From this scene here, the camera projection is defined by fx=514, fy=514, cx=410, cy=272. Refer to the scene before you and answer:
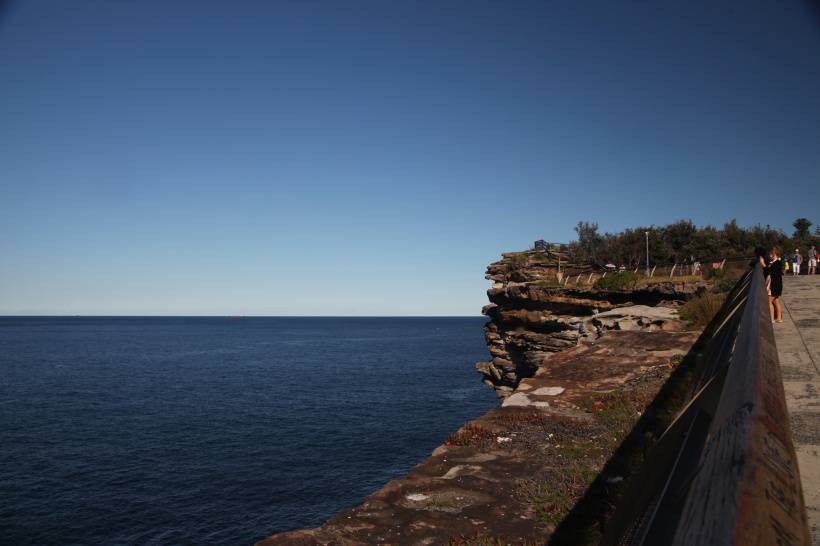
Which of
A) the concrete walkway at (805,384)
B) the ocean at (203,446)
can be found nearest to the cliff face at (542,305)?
the ocean at (203,446)

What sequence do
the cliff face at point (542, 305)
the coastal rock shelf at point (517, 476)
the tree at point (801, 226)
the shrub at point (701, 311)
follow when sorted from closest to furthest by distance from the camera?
the coastal rock shelf at point (517, 476)
the shrub at point (701, 311)
the cliff face at point (542, 305)
the tree at point (801, 226)

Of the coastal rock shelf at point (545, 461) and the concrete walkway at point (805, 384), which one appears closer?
the concrete walkway at point (805, 384)

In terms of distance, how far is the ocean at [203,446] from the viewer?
70.4 ft

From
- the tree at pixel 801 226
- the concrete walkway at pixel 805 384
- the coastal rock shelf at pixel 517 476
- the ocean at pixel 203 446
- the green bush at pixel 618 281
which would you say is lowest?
the ocean at pixel 203 446

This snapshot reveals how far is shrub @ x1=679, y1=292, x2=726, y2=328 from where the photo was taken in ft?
40.7

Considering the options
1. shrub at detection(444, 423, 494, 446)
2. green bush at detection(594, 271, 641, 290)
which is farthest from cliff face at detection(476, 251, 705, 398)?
shrub at detection(444, 423, 494, 446)

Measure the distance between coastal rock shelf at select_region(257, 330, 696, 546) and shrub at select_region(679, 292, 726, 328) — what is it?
5.96 meters

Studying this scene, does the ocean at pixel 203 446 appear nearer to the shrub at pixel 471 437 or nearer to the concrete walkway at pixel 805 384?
the shrub at pixel 471 437

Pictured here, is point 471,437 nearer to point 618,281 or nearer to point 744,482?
point 744,482

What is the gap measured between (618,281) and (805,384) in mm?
24638

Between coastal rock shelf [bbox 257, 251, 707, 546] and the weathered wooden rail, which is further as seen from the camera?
coastal rock shelf [bbox 257, 251, 707, 546]

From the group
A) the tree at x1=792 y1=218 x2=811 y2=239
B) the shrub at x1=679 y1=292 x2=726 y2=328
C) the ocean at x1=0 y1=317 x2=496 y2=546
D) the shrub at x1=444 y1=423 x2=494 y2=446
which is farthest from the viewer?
the tree at x1=792 y1=218 x2=811 y2=239

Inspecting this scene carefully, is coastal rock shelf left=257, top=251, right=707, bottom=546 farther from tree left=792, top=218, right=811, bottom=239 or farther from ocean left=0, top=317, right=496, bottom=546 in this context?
tree left=792, top=218, right=811, bottom=239

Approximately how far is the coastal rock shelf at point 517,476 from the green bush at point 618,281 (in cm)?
2245
